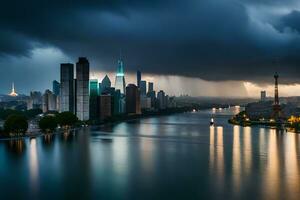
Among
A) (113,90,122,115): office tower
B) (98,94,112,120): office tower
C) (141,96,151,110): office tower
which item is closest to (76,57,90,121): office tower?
(98,94,112,120): office tower

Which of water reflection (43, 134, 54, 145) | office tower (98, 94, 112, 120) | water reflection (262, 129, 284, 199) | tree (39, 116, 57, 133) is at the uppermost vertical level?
office tower (98, 94, 112, 120)

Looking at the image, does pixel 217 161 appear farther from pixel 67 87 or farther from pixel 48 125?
pixel 67 87

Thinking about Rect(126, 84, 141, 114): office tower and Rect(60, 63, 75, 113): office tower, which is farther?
Rect(126, 84, 141, 114): office tower

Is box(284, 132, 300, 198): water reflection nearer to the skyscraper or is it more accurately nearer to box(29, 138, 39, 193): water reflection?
box(29, 138, 39, 193): water reflection

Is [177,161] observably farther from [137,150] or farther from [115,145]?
[115,145]

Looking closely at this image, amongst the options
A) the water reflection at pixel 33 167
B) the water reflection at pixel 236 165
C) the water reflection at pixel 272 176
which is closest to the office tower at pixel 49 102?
the water reflection at pixel 33 167

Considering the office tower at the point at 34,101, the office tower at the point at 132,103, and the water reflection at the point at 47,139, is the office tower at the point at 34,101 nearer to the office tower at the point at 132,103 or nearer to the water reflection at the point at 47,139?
the office tower at the point at 132,103
